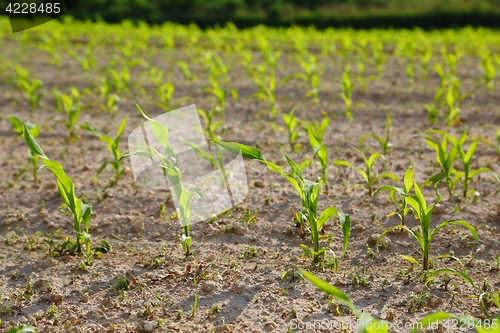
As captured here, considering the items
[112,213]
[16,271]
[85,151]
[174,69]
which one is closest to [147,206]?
[112,213]

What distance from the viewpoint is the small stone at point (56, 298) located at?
8.81 feet

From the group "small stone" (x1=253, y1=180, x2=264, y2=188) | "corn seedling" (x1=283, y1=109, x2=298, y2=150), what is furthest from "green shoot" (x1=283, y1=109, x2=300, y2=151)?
"small stone" (x1=253, y1=180, x2=264, y2=188)

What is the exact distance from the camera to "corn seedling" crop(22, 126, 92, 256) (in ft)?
9.43

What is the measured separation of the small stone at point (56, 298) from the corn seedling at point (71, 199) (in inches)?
14.3

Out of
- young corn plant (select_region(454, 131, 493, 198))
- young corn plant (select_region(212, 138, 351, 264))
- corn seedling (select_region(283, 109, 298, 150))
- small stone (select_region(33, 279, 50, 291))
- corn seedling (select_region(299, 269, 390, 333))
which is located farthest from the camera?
corn seedling (select_region(283, 109, 298, 150))

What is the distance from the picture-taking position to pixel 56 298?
2.68 m

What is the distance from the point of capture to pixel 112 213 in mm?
3646

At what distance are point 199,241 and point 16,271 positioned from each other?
0.94m

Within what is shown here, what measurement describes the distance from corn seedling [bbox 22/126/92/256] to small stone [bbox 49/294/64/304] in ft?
1.19

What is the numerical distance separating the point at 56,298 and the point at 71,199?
516 mm

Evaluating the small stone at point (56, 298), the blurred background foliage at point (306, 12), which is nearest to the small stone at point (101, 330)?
the small stone at point (56, 298)

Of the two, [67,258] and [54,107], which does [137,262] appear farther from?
[54,107]

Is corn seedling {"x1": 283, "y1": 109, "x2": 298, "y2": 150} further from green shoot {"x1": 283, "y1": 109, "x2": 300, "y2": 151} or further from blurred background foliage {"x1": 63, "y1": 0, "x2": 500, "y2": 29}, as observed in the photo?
blurred background foliage {"x1": 63, "y1": 0, "x2": 500, "y2": 29}

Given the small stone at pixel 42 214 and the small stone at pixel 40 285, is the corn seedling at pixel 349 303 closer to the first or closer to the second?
the small stone at pixel 40 285
